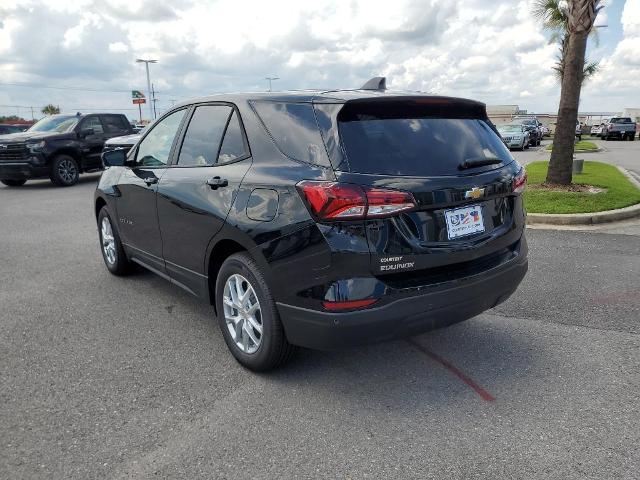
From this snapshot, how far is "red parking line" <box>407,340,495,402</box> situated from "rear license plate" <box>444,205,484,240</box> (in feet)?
3.04

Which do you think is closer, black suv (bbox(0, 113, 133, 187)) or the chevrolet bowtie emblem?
the chevrolet bowtie emblem

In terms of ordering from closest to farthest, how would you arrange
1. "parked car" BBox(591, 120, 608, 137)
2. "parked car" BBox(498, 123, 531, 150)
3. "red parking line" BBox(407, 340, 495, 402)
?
"red parking line" BBox(407, 340, 495, 402) → "parked car" BBox(498, 123, 531, 150) → "parked car" BBox(591, 120, 608, 137)

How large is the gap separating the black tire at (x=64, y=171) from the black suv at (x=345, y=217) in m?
11.6

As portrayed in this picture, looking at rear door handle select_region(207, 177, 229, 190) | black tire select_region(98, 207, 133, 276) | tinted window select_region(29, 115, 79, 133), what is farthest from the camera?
tinted window select_region(29, 115, 79, 133)

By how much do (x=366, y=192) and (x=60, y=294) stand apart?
12.0ft

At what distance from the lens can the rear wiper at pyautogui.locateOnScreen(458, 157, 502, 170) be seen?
3050mm

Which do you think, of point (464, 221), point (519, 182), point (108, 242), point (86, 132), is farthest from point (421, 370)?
point (86, 132)

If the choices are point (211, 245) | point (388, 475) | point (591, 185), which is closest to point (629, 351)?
point (388, 475)

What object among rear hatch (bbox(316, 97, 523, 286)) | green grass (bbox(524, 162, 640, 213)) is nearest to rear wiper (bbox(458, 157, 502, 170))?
rear hatch (bbox(316, 97, 523, 286))

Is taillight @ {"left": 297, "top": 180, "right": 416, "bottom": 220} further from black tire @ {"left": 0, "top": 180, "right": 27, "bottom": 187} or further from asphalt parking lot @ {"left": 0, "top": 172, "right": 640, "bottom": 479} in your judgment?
black tire @ {"left": 0, "top": 180, "right": 27, "bottom": 187}

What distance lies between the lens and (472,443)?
257cm

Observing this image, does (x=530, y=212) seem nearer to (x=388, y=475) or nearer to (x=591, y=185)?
(x=591, y=185)

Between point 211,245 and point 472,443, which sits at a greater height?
point 211,245

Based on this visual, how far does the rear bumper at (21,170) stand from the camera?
13.3 m
